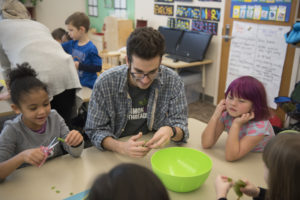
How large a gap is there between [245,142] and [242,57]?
2554 mm

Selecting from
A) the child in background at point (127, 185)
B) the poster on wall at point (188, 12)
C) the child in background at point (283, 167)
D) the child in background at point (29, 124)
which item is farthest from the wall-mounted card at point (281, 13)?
the child in background at point (127, 185)

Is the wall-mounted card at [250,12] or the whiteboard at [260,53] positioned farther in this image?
the wall-mounted card at [250,12]

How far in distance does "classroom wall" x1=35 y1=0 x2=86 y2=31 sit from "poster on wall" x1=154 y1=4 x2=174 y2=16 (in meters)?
2.82

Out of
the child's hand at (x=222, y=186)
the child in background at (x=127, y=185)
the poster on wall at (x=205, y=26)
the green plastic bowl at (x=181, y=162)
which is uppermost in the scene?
the poster on wall at (x=205, y=26)

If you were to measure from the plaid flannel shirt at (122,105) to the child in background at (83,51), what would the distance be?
3.78ft

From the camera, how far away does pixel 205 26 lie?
3922 mm

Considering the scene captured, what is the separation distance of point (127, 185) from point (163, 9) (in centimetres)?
434

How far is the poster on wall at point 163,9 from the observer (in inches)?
172

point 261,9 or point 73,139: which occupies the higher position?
point 261,9

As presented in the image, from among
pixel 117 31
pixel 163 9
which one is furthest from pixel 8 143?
pixel 117 31

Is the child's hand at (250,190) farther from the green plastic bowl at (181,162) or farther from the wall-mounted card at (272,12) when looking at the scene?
the wall-mounted card at (272,12)

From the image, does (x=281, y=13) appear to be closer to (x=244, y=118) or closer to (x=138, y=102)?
(x=244, y=118)

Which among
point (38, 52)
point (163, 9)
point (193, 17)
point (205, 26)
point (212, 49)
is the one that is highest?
point (163, 9)

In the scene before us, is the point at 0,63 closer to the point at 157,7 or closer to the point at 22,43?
the point at 22,43
